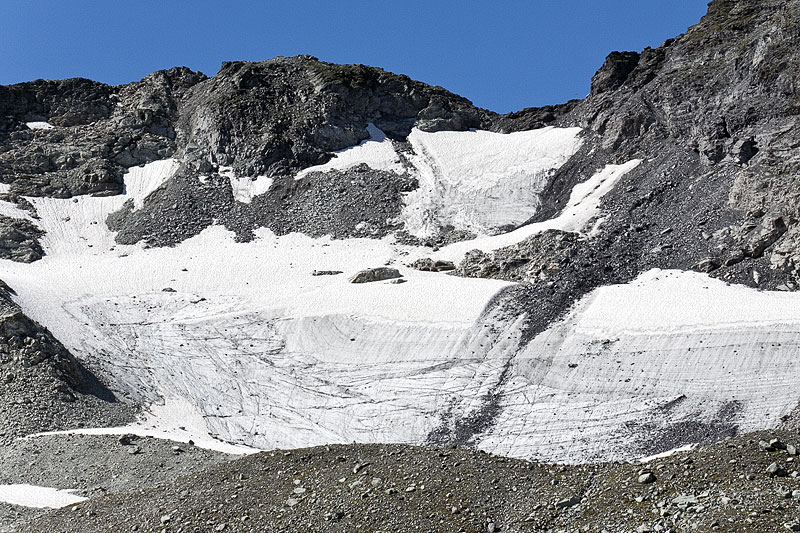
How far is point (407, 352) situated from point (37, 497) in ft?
62.1

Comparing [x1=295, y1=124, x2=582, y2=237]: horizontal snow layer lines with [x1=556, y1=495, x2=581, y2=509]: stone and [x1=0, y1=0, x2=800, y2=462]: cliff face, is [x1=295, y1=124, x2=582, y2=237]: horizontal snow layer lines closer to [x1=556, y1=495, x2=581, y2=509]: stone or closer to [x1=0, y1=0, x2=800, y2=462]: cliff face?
[x1=0, y1=0, x2=800, y2=462]: cliff face

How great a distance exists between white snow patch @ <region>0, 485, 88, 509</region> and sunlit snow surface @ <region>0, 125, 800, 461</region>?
6.29 metres

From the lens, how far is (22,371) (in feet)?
116

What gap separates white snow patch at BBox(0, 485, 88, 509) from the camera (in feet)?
80.5

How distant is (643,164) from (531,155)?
13.3 m

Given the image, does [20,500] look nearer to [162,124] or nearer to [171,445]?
[171,445]

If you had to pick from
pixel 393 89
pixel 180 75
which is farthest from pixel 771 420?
pixel 180 75

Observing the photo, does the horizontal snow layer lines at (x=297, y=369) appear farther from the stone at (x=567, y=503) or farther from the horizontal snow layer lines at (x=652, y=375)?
the stone at (x=567, y=503)

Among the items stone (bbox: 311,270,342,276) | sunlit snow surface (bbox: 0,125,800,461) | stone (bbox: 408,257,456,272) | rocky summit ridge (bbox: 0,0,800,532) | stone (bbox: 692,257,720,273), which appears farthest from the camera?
stone (bbox: 311,270,342,276)

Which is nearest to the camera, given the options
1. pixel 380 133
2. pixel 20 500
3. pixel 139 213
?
pixel 20 500

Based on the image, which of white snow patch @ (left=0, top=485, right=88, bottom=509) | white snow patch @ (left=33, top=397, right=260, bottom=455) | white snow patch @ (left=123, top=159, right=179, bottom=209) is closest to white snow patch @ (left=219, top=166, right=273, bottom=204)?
white snow patch @ (left=123, top=159, right=179, bottom=209)

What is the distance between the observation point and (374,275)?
4919cm

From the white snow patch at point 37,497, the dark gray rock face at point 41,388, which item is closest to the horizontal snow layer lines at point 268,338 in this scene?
the dark gray rock face at point 41,388

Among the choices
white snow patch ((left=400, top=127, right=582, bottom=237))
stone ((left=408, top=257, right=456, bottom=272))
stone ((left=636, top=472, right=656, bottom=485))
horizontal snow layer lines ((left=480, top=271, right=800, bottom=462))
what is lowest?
horizontal snow layer lines ((left=480, top=271, right=800, bottom=462))
